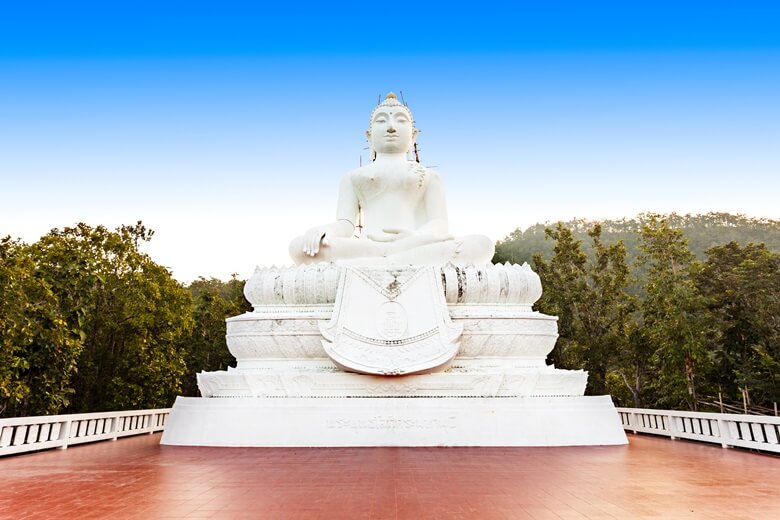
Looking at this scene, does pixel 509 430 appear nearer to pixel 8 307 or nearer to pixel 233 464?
pixel 233 464

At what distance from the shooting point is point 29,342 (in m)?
10.5

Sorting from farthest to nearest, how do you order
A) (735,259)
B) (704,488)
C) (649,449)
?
(735,259) < (649,449) < (704,488)

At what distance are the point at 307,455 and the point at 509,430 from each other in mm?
2800

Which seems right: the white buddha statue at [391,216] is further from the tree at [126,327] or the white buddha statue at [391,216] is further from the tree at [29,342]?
the tree at [126,327]

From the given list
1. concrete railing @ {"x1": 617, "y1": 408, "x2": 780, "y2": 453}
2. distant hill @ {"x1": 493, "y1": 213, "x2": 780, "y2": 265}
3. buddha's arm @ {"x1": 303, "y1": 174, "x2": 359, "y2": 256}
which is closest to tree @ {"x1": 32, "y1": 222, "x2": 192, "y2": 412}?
buddha's arm @ {"x1": 303, "y1": 174, "x2": 359, "y2": 256}

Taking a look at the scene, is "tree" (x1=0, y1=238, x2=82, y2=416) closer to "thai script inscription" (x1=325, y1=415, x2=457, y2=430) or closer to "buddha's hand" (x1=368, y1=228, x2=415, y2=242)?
"thai script inscription" (x1=325, y1=415, x2=457, y2=430)

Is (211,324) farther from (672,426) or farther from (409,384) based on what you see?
(672,426)

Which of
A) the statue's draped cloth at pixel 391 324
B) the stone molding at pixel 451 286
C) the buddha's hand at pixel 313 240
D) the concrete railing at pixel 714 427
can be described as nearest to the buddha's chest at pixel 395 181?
the buddha's hand at pixel 313 240

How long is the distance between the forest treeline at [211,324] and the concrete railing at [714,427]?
450cm

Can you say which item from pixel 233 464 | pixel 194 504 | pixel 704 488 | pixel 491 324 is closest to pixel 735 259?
pixel 491 324

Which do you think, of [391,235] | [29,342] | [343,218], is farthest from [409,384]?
[29,342]

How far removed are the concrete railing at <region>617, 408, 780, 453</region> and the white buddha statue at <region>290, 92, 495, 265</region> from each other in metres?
3.98

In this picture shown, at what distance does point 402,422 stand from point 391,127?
6417mm

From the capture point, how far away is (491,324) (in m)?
9.55
